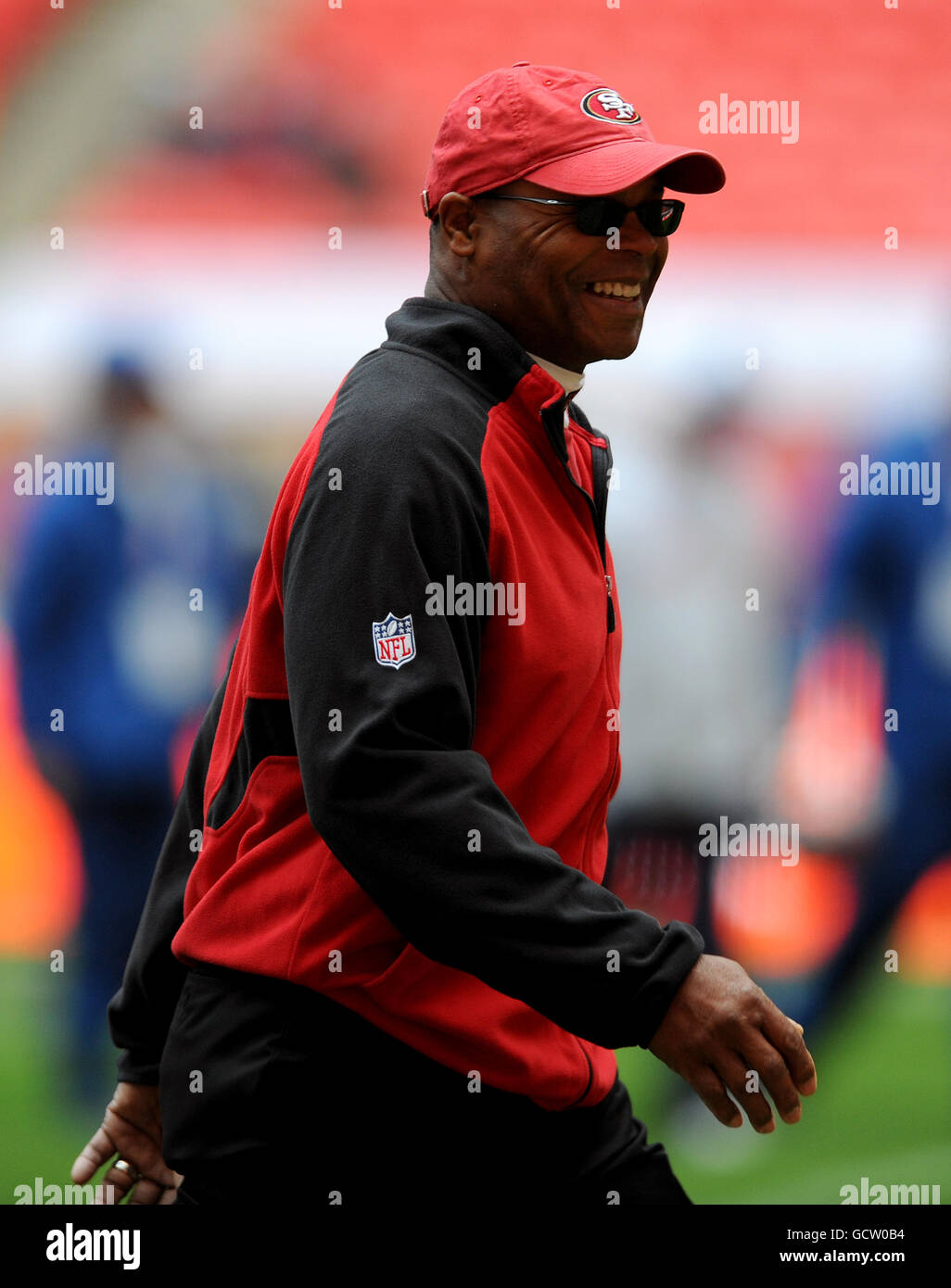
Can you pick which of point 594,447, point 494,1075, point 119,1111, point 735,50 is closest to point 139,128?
point 735,50

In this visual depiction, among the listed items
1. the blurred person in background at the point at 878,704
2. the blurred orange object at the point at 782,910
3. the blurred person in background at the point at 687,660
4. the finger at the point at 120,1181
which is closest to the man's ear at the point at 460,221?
the finger at the point at 120,1181

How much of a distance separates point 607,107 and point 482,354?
1.05ft

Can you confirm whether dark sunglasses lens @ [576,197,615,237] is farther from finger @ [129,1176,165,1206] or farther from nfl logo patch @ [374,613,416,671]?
finger @ [129,1176,165,1206]

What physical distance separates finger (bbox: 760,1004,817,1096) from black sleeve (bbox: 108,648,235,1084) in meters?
0.75

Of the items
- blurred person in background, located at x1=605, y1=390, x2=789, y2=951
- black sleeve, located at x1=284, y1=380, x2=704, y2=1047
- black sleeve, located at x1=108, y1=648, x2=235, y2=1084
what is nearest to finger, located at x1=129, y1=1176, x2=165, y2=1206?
black sleeve, located at x1=108, y1=648, x2=235, y2=1084

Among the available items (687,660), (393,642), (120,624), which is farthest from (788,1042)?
(120,624)

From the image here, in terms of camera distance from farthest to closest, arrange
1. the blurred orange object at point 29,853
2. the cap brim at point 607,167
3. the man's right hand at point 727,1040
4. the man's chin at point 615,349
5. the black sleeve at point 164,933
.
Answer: the blurred orange object at point 29,853 → the black sleeve at point 164,933 → the man's chin at point 615,349 → the cap brim at point 607,167 → the man's right hand at point 727,1040

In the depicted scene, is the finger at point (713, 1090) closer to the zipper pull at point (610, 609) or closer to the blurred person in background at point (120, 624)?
the zipper pull at point (610, 609)

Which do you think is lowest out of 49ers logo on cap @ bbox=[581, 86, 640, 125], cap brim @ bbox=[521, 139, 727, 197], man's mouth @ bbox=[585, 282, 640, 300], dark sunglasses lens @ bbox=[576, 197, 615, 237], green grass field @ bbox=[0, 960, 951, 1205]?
green grass field @ bbox=[0, 960, 951, 1205]

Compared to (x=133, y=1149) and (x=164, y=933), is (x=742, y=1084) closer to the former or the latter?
(x=164, y=933)

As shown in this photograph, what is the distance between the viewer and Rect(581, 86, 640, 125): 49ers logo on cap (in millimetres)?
1539

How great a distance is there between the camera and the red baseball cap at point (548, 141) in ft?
4.90

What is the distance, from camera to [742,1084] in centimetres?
123
